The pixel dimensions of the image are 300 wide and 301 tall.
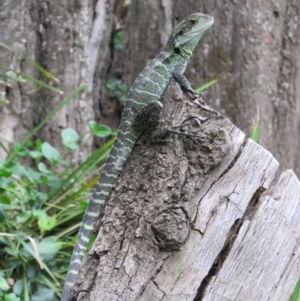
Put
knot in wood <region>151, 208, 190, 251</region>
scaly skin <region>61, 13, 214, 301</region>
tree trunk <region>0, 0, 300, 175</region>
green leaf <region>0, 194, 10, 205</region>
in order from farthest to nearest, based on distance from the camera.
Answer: tree trunk <region>0, 0, 300, 175</region> → green leaf <region>0, 194, 10, 205</region> → scaly skin <region>61, 13, 214, 301</region> → knot in wood <region>151, 208, 190, 251</region>

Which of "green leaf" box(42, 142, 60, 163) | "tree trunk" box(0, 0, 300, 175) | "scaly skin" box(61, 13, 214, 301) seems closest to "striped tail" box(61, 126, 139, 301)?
"scaly skin" box(61, 13, 214, 301)

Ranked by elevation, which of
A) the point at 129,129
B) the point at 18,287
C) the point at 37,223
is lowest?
the point at 18,287

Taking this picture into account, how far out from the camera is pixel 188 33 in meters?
3.63

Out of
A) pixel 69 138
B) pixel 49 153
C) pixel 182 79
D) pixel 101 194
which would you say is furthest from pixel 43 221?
pixel 182 79

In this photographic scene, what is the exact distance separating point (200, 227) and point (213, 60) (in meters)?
2.76

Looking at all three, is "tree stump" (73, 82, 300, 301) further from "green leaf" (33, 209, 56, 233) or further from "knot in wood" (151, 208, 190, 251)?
"green leaf" (33, 209, 56, 233)

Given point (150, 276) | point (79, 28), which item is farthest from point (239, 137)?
point (79, 28)

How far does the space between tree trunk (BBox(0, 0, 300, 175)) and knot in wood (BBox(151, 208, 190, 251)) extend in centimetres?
253

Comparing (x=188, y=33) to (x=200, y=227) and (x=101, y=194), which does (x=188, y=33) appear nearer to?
(x=101, y=194)

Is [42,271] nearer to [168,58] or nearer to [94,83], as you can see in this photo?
[168,58]

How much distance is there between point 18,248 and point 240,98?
2375mm

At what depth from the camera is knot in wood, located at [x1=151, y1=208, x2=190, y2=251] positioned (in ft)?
8.09

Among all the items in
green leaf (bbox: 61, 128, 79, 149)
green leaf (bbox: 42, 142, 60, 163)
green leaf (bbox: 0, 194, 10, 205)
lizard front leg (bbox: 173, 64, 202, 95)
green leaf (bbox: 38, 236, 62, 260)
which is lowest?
green leaf (bbox: 38, 236, 62, 260)

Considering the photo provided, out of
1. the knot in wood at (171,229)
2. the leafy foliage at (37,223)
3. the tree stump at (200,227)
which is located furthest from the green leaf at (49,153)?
the knot in wood at (171,229)
